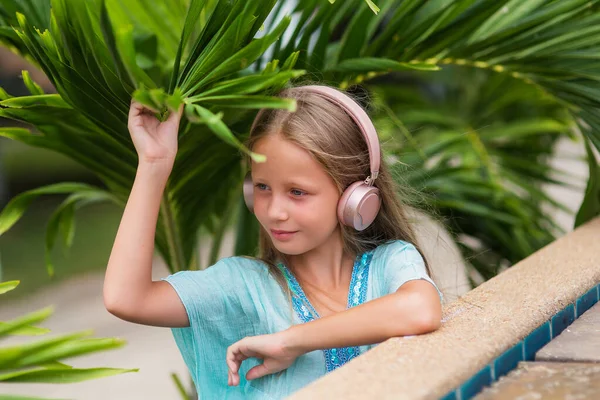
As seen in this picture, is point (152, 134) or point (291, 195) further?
point (291, 195)

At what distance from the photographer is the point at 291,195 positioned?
50.3 inches

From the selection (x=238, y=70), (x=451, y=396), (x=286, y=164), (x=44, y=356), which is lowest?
(x=451, y=396)

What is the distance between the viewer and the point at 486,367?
39.2 inches

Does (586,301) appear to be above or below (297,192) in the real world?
below

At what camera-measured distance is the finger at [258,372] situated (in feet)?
4.06

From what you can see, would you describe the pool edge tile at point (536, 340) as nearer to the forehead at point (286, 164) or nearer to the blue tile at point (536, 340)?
the blue tile at point (536, 340)

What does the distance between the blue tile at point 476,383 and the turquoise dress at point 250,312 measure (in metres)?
0.28

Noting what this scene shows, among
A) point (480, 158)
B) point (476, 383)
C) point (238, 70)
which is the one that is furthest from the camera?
point (480, 158)

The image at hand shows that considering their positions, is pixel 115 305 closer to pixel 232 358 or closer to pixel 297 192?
pixel 232 358

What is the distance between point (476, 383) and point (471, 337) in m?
0.11

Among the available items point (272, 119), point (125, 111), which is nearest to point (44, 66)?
point (125, 111)

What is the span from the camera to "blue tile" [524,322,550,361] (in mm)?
1123

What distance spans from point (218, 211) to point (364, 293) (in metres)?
0.57

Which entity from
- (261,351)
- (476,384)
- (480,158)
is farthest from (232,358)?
(480,158)
